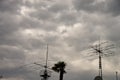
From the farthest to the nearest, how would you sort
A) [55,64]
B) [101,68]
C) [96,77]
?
[55,64]
[96,77]
[101,68]

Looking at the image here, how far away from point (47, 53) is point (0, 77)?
2791 centimetres

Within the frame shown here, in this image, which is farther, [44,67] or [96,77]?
[44,67]

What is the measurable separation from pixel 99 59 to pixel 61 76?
56.0 ft

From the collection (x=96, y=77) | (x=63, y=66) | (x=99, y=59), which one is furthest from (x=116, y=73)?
(x=99, y=59)

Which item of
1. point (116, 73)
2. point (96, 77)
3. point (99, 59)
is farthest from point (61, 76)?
point (116, 73)

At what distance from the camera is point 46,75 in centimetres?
6794

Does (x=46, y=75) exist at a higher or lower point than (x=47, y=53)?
lower

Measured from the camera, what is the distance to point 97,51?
172ft

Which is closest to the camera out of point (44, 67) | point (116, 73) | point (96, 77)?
point (96, 77)

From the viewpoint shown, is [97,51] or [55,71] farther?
[55,71]

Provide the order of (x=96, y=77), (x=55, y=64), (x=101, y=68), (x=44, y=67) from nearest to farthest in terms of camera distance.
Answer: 1. (x=101, y=68)
2. (x=96, y=77)
3. (x=44, y=67)
4. (x=55, y=64)

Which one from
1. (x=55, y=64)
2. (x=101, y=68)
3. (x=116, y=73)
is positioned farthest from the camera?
(x=116, y=73)

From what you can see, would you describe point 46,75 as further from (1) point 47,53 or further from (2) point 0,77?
(2) point 0,77

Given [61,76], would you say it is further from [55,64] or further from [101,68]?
[101,68]
